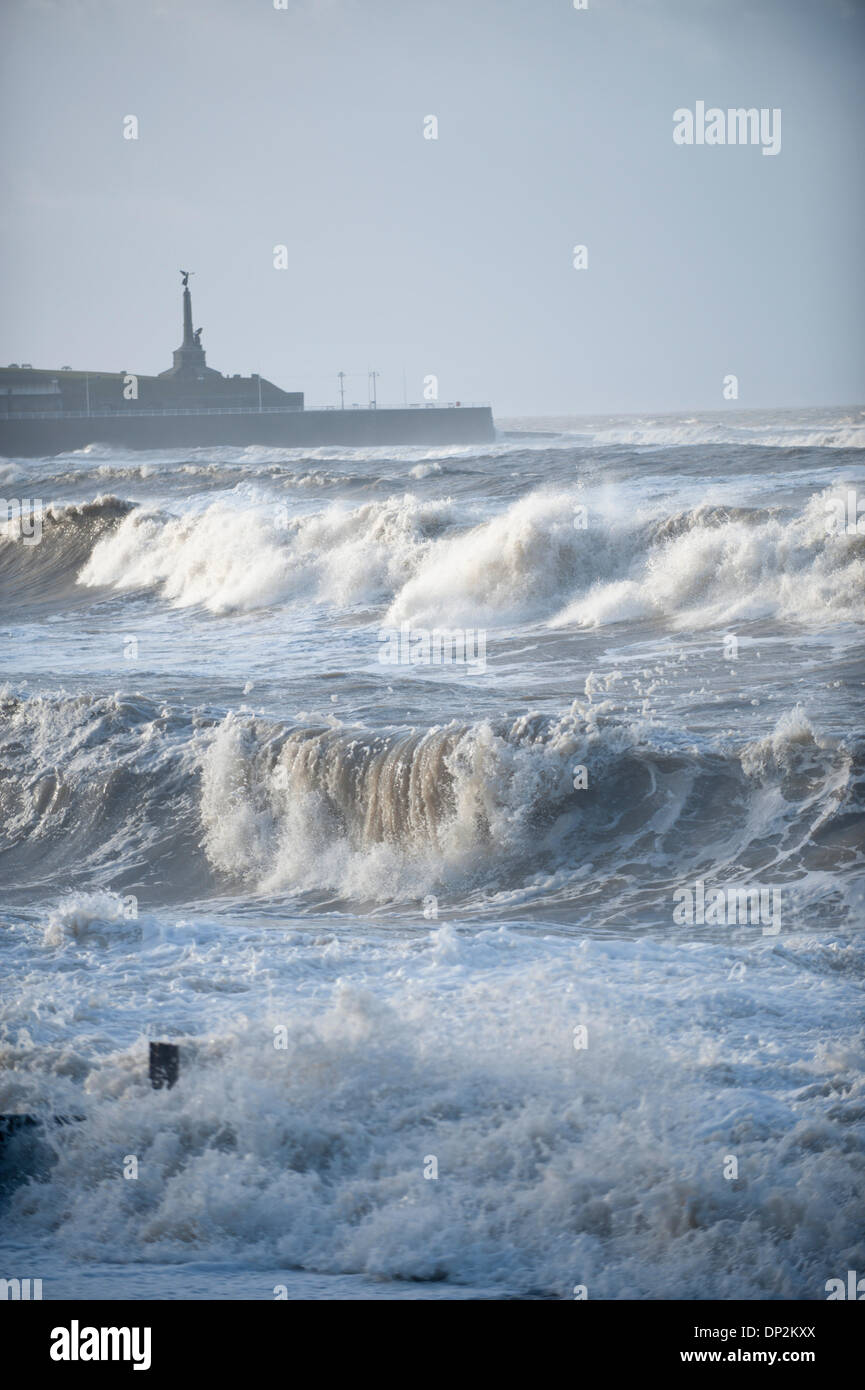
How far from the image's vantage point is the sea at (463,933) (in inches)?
182

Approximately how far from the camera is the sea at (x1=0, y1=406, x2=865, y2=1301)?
4633 millimetres

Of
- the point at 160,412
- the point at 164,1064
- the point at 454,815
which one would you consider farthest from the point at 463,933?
the point at 160,412

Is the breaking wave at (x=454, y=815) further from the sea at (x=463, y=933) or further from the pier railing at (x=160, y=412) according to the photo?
the pier railing at (x=160, y=412)

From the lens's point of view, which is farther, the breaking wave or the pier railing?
the pier railing

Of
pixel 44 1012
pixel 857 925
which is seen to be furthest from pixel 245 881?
pixel 857 925

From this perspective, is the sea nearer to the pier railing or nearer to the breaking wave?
the breaking wave

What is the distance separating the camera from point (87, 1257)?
4.61 metres

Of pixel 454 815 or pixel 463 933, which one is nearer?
pixel 463 933

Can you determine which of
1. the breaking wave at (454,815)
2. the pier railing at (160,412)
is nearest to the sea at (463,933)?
the breaking wave at (454,815)

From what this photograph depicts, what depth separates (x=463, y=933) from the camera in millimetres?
7398

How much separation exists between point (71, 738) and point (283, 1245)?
7.40 m

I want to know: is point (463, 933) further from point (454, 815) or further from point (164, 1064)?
point (164, 1064)

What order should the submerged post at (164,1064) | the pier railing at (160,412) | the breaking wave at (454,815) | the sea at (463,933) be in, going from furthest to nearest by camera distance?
the pier railing at (160,412) → the breaking wave at (454,815) → the submerged post at (164,1064) → the sea at (463,933)

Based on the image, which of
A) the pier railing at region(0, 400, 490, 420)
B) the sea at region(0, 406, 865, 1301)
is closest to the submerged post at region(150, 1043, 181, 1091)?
the sea at region(0, 406, 865, 1301)
